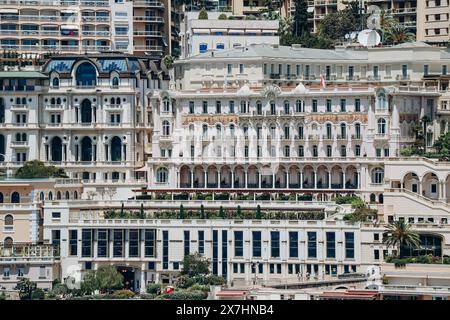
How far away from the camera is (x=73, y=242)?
95.8 m

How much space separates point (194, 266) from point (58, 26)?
39698 millimetres

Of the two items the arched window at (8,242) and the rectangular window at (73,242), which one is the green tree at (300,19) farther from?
the arched window at (8,242)

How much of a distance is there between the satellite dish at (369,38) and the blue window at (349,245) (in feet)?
98.3

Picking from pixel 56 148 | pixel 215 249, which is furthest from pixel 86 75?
pixel 215 249

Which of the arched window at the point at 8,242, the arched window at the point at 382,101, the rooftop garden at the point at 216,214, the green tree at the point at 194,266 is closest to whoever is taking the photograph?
the green tree at the point at 194,266

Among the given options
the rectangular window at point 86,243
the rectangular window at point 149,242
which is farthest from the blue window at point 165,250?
the rectangular window at point 86,243

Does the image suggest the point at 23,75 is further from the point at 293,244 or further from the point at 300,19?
the point at 293,244

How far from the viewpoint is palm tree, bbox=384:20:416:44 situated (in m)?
121

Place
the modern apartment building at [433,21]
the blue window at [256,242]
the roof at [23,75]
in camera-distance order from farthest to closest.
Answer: the modern apartment building at [433,21], the roof at [23,75], the blue window at [256,242]

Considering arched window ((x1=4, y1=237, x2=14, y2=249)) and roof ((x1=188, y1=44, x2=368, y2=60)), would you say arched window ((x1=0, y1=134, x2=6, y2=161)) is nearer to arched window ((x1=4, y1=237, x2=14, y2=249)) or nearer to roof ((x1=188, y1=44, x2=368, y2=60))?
roof ((x1=188, y1=44, x2=368, y2=60))

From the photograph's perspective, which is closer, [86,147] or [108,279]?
[108,279]

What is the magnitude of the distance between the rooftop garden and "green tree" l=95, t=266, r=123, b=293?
6.62 m

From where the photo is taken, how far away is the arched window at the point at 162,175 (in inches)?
4183
